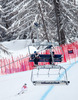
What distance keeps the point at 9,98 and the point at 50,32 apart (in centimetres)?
1438

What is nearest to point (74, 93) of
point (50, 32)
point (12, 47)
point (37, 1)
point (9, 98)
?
point (9, 98)

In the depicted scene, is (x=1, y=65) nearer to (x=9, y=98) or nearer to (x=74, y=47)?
(x=74, y=47)

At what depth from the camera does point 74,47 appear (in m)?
18.5

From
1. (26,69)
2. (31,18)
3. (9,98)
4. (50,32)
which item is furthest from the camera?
(50,32)

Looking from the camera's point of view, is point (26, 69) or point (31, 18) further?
point (31, 18)

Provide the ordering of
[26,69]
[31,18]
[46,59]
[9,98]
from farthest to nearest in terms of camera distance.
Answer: [31,18]
[26,69]
[9,98]
[46,59]

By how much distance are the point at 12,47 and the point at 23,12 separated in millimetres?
10552

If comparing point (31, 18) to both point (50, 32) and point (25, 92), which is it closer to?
point (50, 32)

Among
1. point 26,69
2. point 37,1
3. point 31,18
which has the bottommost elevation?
point 26,69

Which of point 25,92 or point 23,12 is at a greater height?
point 23,12

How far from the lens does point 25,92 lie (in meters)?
9.38

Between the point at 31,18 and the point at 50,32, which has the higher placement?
the point at 31,18

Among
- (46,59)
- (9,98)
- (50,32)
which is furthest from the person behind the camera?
(50,32)

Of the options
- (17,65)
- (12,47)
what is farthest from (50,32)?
(12,47)
